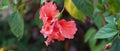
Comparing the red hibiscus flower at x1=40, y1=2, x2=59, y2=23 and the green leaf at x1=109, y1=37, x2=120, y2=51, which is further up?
the red hibiscus flower at x1=40, y1=2, x2=59, y2=23

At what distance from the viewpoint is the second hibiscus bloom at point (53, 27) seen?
30.9 inches

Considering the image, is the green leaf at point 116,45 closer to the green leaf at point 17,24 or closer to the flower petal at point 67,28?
the flower petal at point 67,28

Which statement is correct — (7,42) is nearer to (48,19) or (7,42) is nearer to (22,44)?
(22,44)

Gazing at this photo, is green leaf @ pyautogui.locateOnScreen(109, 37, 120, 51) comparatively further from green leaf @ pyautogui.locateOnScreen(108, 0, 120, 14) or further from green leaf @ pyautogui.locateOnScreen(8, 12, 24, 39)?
green leaf @ pyautogui.locateOnScreen(8, 12, 24, 39)

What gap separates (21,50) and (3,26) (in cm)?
48

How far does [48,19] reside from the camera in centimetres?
82

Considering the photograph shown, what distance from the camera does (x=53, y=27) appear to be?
0.78 m

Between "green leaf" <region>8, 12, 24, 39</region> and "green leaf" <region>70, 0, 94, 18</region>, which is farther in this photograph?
"green leaf" <region>8, 12, 24, 39</region>

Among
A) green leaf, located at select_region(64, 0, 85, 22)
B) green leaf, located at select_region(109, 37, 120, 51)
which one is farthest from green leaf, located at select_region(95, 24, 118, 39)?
green leaf, located at select_region(64, 0, 85, 22)

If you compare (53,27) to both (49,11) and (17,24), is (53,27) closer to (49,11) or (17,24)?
(49,11)

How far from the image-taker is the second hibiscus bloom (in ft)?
2.58

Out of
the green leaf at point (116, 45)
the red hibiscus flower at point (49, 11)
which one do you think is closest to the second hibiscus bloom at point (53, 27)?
the red hibiscus flower at point (49, 11)

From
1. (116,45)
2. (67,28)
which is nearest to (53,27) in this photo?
(67,28)

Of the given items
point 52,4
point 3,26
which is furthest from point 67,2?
point 3,26
